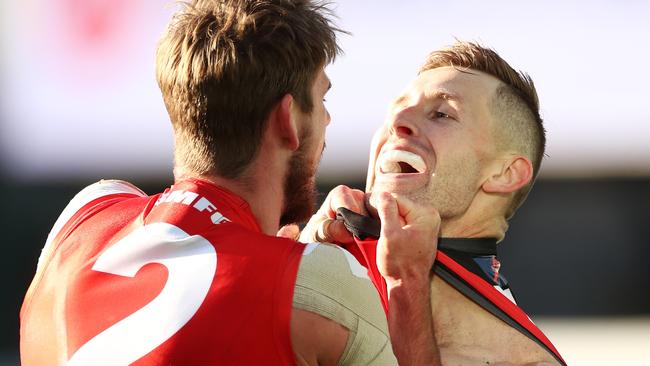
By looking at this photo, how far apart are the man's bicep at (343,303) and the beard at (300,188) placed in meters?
0.40


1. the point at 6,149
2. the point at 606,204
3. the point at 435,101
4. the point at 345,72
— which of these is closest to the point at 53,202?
the point at 6,149

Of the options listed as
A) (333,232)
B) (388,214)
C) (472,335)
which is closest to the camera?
(388,214)

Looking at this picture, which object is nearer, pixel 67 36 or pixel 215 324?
pixel 215 324

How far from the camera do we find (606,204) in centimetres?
966

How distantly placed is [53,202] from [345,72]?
3.21 m

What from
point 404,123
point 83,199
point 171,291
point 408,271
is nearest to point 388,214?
point 408,271

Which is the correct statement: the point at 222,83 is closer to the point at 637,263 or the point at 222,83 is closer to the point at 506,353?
the point at 506,353

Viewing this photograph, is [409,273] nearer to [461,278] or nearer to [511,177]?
[461,278]

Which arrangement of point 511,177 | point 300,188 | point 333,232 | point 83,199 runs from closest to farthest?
1. point 300,188
2. point 83,199
3. point 333,232
4. point 511,177

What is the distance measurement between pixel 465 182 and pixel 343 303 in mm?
1696

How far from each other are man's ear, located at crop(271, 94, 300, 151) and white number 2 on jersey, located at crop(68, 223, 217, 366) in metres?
0.42

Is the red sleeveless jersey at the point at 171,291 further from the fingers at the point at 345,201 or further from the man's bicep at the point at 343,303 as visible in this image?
the fingers at the point at 345,201

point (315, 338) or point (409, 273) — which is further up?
point (315, 338)

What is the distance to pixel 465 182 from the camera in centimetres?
387
